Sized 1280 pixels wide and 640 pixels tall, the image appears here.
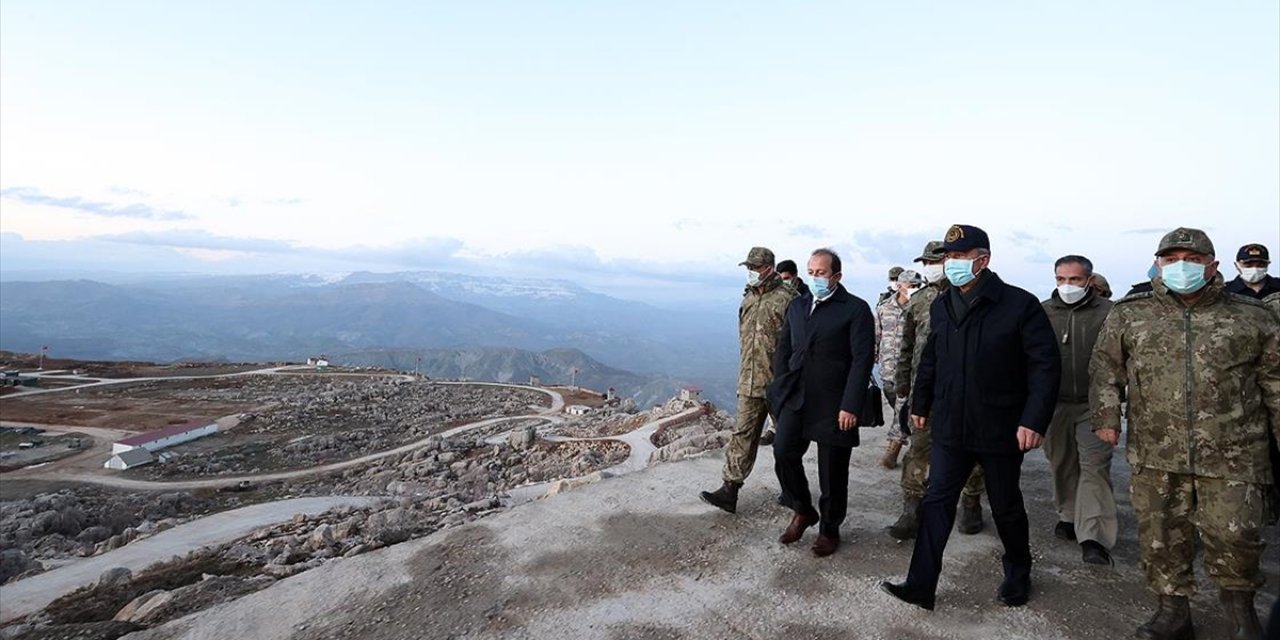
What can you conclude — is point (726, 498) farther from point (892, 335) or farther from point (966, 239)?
point (892, 335)

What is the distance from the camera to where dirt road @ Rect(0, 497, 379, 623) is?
8.78 metres

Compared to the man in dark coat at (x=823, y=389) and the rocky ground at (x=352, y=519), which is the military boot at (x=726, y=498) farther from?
the rocky ground at (x=352, y=519)

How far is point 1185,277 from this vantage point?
3469 mm

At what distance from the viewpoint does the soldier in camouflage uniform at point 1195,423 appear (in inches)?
130

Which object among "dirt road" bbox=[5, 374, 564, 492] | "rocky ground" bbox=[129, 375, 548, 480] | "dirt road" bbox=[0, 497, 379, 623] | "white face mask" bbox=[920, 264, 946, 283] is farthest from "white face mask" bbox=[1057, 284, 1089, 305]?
"rocky ground" bbox=[129, 375, 548, 480]

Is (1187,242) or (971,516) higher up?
(1187,242)

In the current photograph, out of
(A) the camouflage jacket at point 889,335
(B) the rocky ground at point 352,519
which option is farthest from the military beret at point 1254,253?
(B) the rocky ground at point 352,519

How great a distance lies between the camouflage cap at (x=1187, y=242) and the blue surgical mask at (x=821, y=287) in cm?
201

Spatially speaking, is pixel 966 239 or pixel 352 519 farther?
pixel 352 519

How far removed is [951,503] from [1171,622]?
1.29 meters

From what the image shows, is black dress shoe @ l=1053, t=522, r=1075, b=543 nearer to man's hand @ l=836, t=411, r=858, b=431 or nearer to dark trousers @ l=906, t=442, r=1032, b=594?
dark trousers @ l=906, t=442, r=1032, b=594

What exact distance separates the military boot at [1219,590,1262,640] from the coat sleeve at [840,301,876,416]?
7.34 ft

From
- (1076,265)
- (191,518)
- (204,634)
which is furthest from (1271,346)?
(191,518)

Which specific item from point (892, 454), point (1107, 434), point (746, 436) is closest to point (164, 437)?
point (746, 436)
